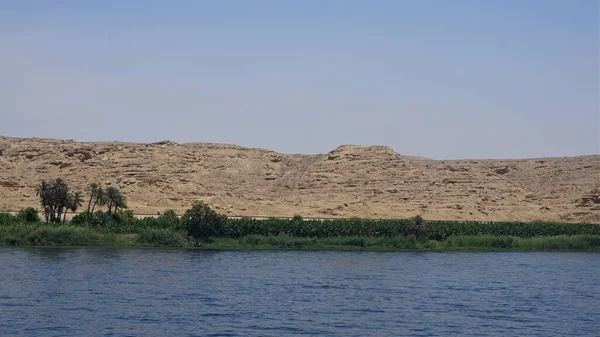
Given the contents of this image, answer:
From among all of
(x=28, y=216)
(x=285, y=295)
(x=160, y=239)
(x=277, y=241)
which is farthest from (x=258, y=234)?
(x=285, y=295)

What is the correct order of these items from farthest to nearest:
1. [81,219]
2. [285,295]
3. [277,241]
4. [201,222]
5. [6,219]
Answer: [81,219] < [6,219] < [277,241] < [201,222] < [285,295]

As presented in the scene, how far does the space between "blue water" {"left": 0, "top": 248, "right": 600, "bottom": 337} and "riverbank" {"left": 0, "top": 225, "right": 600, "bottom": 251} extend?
2.81m

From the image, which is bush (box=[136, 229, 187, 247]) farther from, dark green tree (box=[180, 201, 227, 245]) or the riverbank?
dark green tree (box=[180, 201, 227, 245])

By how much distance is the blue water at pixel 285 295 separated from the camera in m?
31.5

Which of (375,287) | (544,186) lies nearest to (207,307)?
(375,287)

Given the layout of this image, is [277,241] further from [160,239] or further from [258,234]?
[160,239]

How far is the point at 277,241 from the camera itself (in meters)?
63.5

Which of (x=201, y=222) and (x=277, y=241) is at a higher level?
(x=201, y=222)

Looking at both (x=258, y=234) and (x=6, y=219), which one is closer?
(x=6, y=219)

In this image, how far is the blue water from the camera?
31.5 meters

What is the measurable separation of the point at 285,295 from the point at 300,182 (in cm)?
5741

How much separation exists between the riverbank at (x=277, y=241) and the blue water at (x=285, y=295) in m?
2.81

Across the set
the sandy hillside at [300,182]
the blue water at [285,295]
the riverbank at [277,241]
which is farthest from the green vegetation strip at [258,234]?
the sandy hillside at [300,182]

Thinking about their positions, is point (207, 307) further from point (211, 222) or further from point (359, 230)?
point (359, 230)
